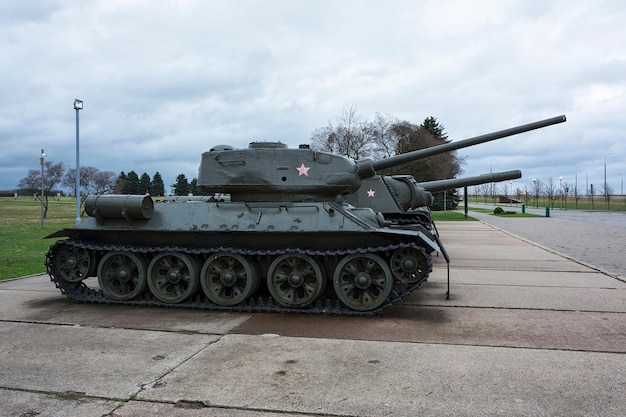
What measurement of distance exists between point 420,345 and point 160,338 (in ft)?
11.5

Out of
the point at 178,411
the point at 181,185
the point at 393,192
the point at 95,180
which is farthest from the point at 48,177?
the point at 178,411

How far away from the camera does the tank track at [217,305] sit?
829cm

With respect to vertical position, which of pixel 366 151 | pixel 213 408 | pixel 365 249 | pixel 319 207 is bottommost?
pixel 213 408

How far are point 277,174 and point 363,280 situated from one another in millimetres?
2476

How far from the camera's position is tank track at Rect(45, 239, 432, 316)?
829 centimetres

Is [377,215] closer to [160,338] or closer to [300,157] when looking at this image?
[300,157]

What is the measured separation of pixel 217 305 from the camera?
8820mm

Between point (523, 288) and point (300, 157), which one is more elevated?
point (300, 157)

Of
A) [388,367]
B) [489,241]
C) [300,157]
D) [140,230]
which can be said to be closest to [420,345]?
[388,367]

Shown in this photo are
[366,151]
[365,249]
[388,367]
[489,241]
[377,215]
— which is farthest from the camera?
[366,151]

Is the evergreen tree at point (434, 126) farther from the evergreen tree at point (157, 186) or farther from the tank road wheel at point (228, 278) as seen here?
the tank road wheel at point (228, 278)

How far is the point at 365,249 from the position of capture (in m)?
8.28

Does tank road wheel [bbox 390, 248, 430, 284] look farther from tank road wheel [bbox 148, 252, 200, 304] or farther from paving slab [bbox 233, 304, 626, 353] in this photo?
tank road wheel [bbox 148, 252, 200, 304]

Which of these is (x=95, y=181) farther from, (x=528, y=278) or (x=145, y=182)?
(x=528, y=278)
